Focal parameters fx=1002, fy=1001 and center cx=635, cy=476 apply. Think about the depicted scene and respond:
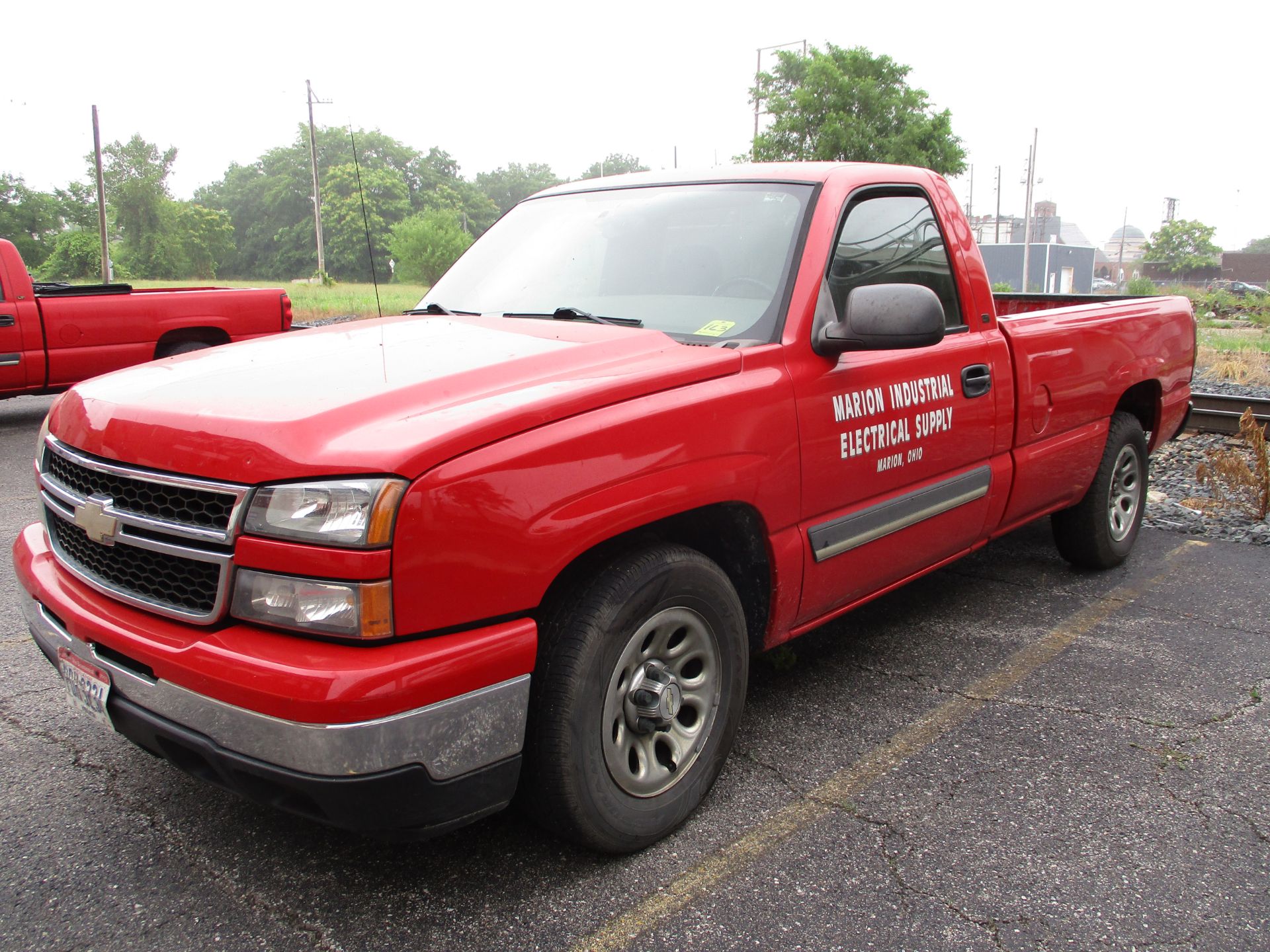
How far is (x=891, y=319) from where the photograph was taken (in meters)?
2.87

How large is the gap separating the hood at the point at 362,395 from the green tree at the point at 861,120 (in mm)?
37144

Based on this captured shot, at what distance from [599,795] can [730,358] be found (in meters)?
1.22

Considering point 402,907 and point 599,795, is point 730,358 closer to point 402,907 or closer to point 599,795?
point 599,795

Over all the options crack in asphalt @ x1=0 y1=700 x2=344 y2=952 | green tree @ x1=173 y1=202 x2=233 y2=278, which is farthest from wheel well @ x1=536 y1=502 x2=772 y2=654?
green tree @ x1=173 y1=202 x2=233 y2=278

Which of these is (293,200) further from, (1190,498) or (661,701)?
(661,701)

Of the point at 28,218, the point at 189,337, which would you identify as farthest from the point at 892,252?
the point at 28,218

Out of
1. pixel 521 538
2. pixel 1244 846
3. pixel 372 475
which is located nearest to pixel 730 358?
pixel 521 538

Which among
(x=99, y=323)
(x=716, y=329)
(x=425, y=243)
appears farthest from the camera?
(x=425, y=243)

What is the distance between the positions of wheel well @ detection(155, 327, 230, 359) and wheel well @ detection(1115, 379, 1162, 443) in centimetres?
848

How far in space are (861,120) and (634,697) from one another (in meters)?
40.3

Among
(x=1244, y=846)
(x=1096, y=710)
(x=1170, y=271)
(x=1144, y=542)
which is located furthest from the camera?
(x=1170, y=271)

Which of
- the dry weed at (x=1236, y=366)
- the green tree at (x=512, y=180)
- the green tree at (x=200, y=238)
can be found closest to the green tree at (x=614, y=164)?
the green tree at (x=512, y=180)

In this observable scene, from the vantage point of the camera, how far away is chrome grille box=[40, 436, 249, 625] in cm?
214

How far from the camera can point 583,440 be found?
231 centimetres
